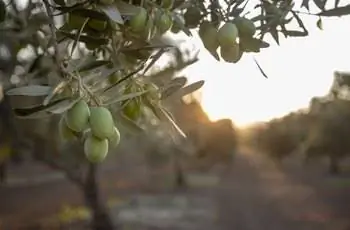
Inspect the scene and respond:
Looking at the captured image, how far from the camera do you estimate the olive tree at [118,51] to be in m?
0.43

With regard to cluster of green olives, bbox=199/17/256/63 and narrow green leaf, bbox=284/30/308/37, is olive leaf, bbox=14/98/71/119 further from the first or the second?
narrow green leaf, bbox=284/30/308/37

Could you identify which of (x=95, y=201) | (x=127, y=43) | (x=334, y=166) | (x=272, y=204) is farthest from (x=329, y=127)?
(x=127, y=43)

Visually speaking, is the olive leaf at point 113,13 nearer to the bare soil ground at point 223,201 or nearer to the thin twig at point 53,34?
the thin twig at point 53,34

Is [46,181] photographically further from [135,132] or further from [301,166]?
[135,132]

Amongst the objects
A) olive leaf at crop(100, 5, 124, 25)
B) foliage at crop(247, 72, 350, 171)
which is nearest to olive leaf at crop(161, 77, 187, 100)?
olive leaf at crop(100, 5, 124, 25)

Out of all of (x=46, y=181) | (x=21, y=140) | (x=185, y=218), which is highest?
(x=21, y=140)

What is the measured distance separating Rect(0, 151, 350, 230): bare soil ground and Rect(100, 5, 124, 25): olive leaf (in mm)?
4881

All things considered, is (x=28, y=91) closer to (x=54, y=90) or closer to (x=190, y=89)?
(x=54, y=90)

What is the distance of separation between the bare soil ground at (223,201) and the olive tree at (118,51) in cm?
476

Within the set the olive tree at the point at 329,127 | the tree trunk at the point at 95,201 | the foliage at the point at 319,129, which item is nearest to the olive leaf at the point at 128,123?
the tree trunk at the point at 95,201

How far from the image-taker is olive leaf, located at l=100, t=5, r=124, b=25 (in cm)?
45

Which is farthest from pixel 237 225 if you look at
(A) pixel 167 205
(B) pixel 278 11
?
(B) pixel 278 11

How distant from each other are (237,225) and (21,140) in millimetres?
2969

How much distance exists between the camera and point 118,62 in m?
0.58
